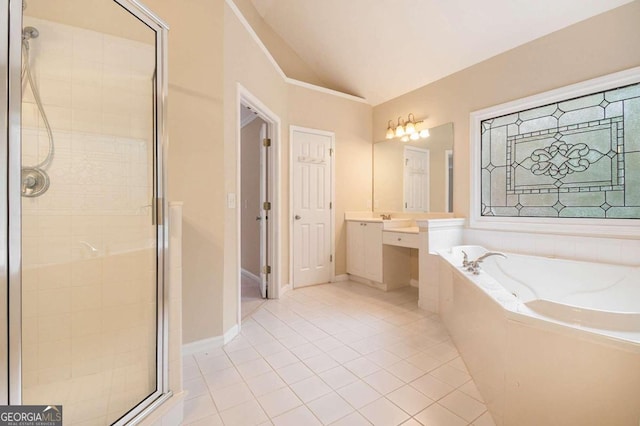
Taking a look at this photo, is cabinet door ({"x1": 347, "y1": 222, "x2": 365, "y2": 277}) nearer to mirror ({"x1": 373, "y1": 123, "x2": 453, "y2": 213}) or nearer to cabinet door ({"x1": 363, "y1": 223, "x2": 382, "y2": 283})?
cabinet door ({"x1": 363, "y1": 223, "x2": 382, "y2": 283})

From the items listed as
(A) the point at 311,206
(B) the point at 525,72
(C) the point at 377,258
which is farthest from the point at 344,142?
(B) the point at 525,72

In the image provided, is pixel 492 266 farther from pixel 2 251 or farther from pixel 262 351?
pixel 2 251

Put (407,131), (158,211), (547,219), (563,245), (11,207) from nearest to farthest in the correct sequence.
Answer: (11,207) → (158,211) → (563,245) → (547,219) → (407,131)

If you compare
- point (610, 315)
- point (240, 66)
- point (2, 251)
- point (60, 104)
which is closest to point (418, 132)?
point (240, 66)

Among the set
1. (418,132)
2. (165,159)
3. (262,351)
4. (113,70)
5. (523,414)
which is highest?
(418,132)

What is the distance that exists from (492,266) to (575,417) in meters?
1.63

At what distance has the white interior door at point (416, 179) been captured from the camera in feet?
11.7

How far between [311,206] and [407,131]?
163 centimetres

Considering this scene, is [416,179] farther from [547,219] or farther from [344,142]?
[547,219]

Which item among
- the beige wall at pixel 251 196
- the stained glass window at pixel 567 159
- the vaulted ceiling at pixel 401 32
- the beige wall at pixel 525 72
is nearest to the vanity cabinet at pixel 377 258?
the beige wall at pixel 525 72

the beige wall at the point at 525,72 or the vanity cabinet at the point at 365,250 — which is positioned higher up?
the beige wall at the point at 525,72

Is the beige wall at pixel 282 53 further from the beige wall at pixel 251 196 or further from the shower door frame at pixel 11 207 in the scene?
the shower door frame at pixel 11 207

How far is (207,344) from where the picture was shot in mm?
2076

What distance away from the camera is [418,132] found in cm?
360
